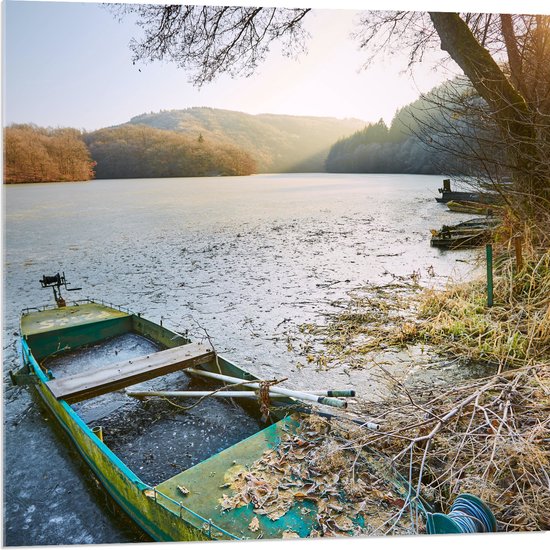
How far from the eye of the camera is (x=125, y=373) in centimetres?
269

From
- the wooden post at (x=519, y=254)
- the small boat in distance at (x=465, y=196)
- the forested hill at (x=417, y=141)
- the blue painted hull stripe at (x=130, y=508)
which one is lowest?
the blue painted hull stripe at (x=130, y=508)

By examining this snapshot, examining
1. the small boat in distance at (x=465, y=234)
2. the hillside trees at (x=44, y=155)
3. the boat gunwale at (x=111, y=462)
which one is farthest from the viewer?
the small boat in distance at (x=465, y=234)

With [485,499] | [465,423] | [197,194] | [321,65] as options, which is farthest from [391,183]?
[485,499]

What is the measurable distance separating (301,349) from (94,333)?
1.67m

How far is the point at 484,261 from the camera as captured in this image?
404 centimetres

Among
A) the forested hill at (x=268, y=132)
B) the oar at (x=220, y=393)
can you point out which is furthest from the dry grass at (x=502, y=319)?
the forested hill at (x=268, y=132)

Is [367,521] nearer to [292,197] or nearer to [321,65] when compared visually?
[321,65]

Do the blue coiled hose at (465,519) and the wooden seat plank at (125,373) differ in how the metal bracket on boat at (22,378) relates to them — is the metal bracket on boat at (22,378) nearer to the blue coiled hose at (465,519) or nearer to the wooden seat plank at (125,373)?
the wooden seat plank at (125,373)

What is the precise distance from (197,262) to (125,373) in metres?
3.02

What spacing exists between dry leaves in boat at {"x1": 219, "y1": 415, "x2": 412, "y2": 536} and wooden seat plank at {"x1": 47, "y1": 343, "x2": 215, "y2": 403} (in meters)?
0.98

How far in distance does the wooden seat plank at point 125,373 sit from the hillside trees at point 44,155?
121cm

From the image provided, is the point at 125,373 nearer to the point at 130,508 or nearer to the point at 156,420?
the point at 156,420

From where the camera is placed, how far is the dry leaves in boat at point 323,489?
173cm

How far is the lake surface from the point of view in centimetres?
227
